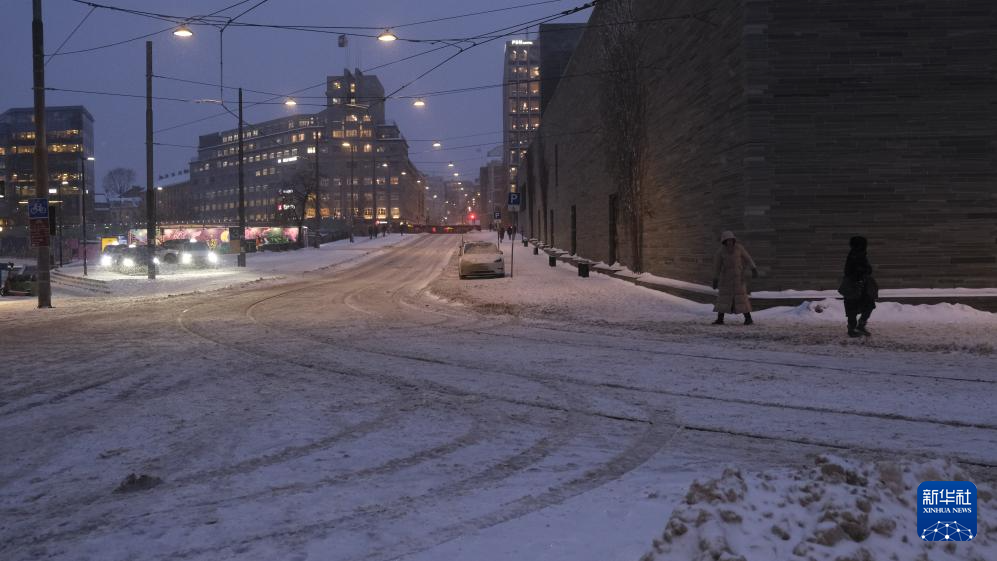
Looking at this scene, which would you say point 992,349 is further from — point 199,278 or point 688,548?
point 199,278

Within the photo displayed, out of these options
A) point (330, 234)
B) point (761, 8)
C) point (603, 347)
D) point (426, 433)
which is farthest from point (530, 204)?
point (426, 433)

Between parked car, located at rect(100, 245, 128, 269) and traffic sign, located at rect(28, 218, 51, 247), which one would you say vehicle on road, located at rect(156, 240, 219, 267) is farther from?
traffic sign, located at rect(28, 218, 51, 247)

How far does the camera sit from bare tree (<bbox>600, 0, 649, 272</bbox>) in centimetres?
2316

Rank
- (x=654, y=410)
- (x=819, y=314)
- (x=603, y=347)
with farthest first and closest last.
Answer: (x=819, y=314) → (x=603, y=347) → (x=654, y=410)

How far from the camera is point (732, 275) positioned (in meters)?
13.1

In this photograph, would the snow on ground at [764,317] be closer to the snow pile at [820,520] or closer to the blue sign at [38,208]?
the snow pile at [820,520]

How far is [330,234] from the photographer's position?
75.8m

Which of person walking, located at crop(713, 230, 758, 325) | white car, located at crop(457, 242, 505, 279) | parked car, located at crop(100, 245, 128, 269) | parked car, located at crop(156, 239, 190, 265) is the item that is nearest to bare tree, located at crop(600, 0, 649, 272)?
white car, located at crop(457, 242, 505, 279)

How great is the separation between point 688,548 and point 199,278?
95.8 feet

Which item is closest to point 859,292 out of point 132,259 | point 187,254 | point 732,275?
point 732,275

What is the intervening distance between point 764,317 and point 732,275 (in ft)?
4.99

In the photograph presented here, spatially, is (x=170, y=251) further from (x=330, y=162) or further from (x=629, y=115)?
(x=330, y=162)

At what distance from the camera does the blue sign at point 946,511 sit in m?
2.92

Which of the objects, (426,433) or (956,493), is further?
(426,433)
